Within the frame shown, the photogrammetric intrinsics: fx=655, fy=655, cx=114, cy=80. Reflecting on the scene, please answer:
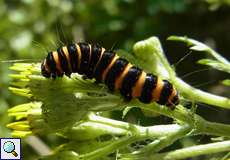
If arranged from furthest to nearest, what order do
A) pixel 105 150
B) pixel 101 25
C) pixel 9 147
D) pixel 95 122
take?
pixel 101 25 < pixel 9 147 < pixel 95 122 < pixel 105 150

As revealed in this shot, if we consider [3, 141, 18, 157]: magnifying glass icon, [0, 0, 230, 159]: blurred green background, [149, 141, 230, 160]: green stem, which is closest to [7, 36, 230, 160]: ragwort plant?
[149, 141, 230, 160]: green stem

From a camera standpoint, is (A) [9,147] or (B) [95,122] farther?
(A) [9,147]

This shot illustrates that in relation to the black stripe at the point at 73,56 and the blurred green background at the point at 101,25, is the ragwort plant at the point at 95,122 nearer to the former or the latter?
the black stripe at the point at 73,56

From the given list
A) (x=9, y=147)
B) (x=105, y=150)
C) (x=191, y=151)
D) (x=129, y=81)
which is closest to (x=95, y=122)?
(x=105, y=150)

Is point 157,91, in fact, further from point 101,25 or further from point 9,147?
point 101,25

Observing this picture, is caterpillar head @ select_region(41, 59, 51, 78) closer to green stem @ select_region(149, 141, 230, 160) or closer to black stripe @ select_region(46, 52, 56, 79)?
black stripe @ select_region(46, 52, 56, 79)

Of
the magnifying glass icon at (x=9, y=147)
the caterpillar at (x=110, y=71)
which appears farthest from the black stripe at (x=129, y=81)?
the magnifying glass icon at (x=9, y=147)

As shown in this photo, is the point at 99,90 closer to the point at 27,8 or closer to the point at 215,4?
the point at 215,4
